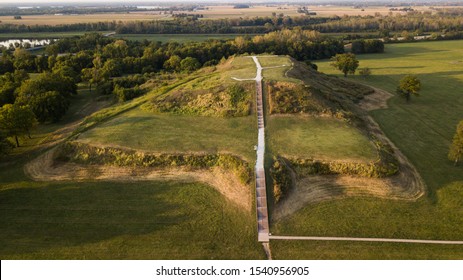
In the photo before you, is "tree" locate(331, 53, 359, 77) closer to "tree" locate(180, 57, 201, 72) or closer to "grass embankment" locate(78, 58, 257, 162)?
"tree" locate(180, 57, 201, 72)

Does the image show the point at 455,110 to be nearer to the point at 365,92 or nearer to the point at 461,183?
the point at 365,92

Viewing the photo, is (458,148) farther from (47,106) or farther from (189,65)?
(189,65)

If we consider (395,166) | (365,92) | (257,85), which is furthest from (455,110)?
(257,85)

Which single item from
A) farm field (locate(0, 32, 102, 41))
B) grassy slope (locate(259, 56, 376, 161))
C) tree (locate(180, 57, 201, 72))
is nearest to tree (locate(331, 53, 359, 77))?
tree (locate(180, 57, 201, 72))

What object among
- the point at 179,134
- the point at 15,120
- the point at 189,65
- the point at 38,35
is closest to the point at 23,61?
the point at 189,65

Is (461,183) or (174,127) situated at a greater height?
(174,127)

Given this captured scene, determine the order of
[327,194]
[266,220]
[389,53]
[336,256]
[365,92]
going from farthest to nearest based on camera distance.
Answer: [389,53], [365,92], [327,194], [266,220], [336,256]

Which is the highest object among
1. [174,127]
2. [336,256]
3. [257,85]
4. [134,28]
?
[134,28]

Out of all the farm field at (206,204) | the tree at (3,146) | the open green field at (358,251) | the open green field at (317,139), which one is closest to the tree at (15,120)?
the tree at (3,146)
